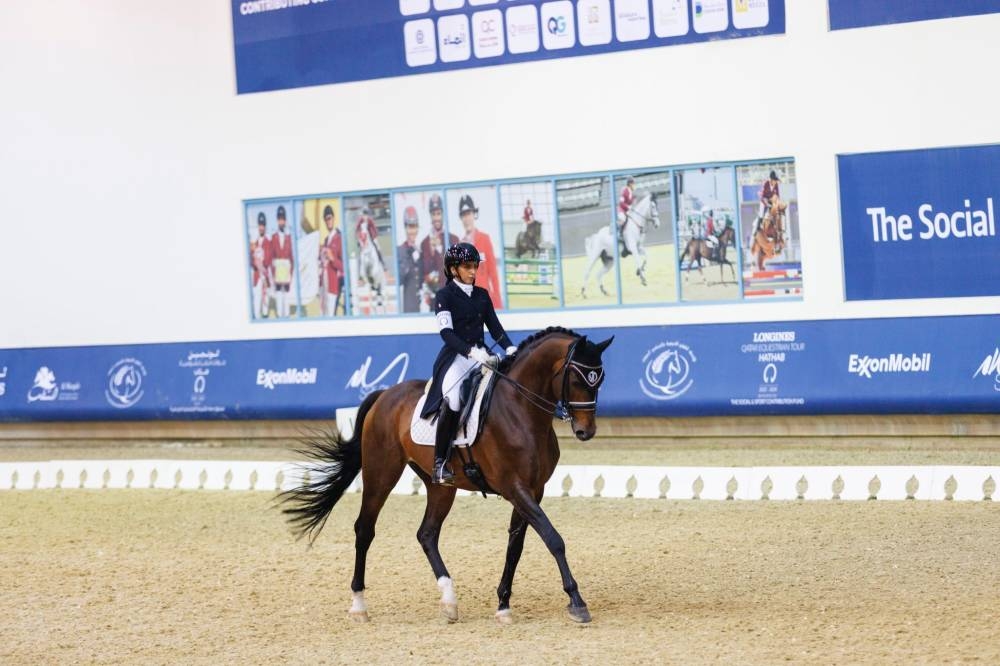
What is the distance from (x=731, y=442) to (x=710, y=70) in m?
4.13

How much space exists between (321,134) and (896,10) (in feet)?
23.3

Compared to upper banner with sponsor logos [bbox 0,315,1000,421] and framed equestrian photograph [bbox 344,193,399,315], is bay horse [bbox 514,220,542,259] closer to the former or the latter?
upper banner with sponsor logos [bbox 0,315,1000,421]

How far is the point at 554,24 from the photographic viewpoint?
15.7 metres

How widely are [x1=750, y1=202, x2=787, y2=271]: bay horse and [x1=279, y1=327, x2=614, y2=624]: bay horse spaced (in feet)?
23.5

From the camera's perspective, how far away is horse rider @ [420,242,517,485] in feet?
26.6

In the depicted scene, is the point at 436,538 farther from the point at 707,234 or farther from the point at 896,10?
the point at 896,10

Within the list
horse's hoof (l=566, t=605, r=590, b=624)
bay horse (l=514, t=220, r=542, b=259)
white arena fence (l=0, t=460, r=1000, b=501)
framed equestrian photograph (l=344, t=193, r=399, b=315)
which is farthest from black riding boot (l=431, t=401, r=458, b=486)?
framed equestrian photograph (l=344, t=193, r=399, b=315)

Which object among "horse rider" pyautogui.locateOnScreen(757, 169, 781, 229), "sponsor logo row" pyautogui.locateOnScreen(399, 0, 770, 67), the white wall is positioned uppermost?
"sponsor logo row" pyautogui.locateOnScreen(399, 0, 770, 67)

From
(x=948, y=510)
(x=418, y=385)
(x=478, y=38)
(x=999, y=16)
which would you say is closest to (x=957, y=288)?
(x=999, y=16)

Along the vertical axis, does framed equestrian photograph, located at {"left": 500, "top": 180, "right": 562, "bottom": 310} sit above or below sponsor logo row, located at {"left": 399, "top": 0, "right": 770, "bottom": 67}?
below

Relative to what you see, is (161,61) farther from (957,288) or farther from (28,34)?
(957,288)

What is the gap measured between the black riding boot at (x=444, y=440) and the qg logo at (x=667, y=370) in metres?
Result: 7.41

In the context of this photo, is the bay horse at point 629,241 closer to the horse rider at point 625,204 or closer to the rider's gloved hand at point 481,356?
the horse rider at point 625,204

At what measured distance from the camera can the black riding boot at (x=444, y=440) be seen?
8227mm
